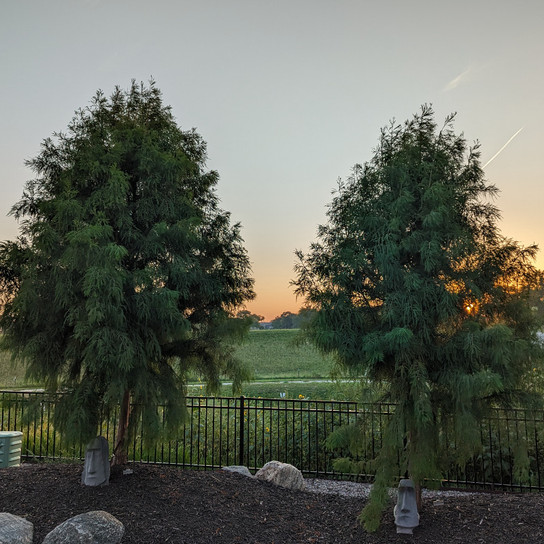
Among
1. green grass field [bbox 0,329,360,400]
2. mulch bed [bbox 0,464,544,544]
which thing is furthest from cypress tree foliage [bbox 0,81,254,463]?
green grass field [bbox 0,329,360,400]

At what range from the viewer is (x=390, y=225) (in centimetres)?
531

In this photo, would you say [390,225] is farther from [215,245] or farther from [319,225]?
[215,245]

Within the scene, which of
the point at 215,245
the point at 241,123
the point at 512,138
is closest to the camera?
the point at 215,245

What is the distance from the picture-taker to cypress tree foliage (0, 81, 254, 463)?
18.7ft

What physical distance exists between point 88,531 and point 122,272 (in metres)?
2.72

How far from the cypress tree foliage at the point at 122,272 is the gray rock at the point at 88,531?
3.23ft

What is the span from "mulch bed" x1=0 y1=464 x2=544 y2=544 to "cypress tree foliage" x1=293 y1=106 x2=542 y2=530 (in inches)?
27.2

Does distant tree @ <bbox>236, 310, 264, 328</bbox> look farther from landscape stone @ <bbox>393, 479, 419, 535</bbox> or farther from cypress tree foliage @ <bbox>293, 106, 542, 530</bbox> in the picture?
landscape stone @ <bbox>393, 479, 419, 535</bbox>

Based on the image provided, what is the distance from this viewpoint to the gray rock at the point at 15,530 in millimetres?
4883

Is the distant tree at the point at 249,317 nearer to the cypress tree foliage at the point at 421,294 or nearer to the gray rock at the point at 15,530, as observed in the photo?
the cypress tree foliage at the point at 421,294

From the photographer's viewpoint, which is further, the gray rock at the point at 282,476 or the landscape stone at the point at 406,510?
the gray rock at the point at 282,476

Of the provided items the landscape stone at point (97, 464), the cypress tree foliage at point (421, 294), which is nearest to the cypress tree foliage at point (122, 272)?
the landscape stone at point (97, 464)

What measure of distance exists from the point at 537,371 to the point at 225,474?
4.54 meters

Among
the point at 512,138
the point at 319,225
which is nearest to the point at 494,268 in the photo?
the point at 319,225
